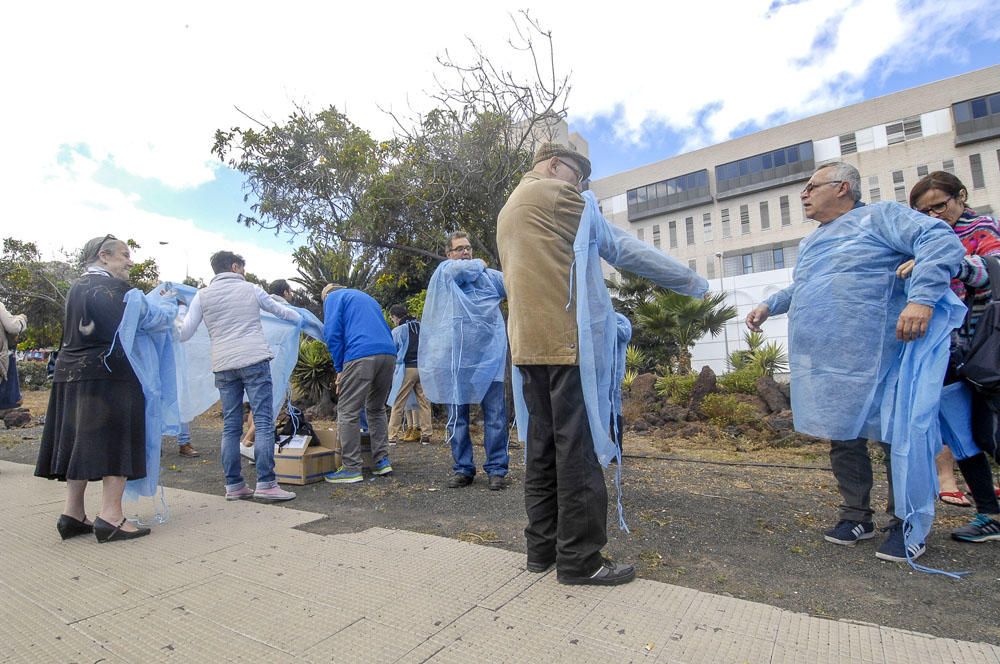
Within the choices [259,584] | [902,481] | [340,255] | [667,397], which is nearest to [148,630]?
[259,584]

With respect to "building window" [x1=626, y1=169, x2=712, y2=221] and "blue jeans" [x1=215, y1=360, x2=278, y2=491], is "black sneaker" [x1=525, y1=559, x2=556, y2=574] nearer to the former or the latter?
"blue jeans" [x1=215, y1=360, x2=278, y2=491]

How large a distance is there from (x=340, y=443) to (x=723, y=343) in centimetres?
2393

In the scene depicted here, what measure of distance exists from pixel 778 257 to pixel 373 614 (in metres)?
44.4

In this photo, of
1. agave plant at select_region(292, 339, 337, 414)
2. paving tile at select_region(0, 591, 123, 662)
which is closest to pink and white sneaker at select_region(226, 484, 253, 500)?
paving tile at select_region(0, 591, 123, 662)

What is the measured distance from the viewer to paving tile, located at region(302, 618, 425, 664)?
1828 millimetres

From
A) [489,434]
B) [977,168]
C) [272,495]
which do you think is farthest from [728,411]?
[977,168]

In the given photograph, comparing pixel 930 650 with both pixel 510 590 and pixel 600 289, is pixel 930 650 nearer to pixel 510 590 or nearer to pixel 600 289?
pixel 510 590

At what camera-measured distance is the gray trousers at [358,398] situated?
4.82 metres

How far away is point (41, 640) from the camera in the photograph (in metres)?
Result: 2.02

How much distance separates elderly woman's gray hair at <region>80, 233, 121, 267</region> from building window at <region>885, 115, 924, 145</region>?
44.1 meters

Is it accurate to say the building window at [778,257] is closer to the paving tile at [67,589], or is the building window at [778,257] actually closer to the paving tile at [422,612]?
the paving tile at [422,612]

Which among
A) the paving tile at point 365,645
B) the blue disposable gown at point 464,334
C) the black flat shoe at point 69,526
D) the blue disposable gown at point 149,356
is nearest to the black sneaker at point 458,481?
the blue disposable gown at point 464,334

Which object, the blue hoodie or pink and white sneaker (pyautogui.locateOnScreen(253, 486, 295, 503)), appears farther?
the blue hoodie

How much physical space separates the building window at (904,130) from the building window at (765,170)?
437cm
